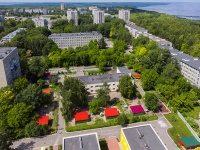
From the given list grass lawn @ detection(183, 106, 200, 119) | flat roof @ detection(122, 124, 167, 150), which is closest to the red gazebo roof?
flat roof @ detection(122, 124, 167, 150)

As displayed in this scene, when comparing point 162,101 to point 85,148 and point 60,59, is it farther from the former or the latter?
point 60,59

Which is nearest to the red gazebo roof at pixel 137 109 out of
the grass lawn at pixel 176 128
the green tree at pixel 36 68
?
the grass lawn at pixel 176 128

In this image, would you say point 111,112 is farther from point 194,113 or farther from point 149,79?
point 194,113

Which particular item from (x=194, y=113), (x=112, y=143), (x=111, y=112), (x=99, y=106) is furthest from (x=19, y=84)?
(x=194, y=113)

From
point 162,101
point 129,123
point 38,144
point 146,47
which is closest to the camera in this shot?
point 38,144

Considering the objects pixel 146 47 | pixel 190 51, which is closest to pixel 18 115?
pixel 146 47
